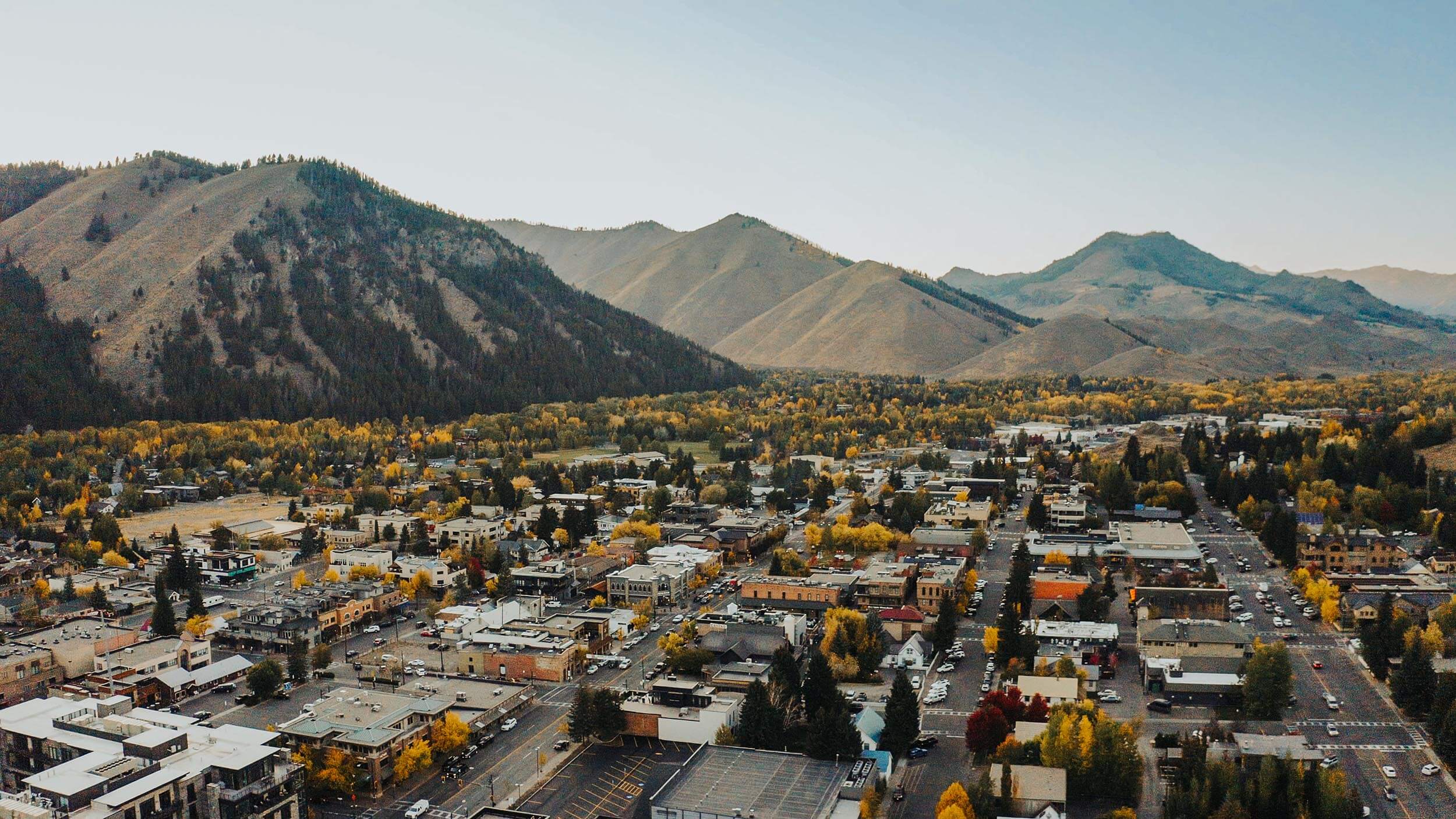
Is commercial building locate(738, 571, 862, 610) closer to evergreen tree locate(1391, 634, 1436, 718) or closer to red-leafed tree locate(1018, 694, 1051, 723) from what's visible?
red-leafed tree locate(1018, 694, 1051, 723)

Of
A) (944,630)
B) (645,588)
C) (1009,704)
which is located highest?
(944,630)

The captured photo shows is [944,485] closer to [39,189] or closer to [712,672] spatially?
[712,672]

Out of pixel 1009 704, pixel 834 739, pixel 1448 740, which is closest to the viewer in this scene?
pixel 1448 740

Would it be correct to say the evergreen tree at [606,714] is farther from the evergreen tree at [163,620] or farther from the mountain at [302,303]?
the mountain at [302,303]

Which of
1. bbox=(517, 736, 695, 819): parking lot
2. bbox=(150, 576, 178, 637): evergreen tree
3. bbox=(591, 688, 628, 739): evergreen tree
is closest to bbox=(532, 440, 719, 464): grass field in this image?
bbox=(150, 576, 178, 637): evergreen tree

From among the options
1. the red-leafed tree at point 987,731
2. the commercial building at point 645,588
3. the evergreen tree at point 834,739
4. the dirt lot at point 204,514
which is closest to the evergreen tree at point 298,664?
the commercial building at point 645,588

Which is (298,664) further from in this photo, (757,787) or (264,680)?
(757,787)

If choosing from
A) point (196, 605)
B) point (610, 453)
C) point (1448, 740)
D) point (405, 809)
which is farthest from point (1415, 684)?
point (610, 453)
